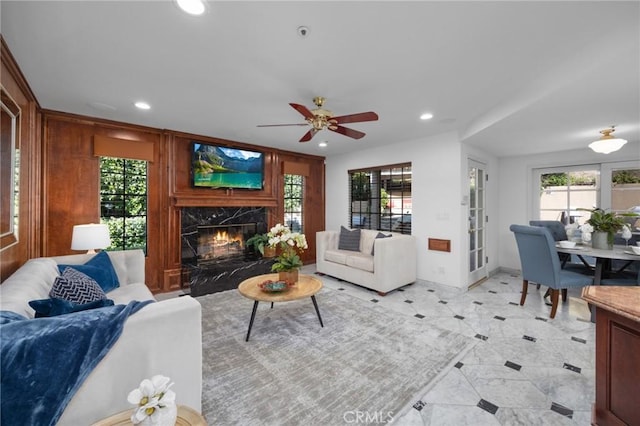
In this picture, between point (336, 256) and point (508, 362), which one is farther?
point (336, 256)

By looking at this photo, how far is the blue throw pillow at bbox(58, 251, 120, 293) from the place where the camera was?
7.96 feet

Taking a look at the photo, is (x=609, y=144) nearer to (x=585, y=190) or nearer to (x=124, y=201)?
(x=585, y=190)

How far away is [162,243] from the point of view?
4016 mm

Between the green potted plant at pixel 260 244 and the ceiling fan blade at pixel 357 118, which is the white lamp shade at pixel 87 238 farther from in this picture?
the ceiling fan blade at pixel 357 118

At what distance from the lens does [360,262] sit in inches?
162

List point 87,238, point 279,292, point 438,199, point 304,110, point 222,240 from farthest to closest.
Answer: point 222,240 < point 438,199 < point 87,238 < point 279,292 < point 304,110

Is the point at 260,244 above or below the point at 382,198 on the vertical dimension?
below

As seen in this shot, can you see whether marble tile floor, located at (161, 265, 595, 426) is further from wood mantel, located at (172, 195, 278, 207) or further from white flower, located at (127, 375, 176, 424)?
wood mantel, located at (172, 195, 278, 207)

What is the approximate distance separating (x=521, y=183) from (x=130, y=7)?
5.97 metres

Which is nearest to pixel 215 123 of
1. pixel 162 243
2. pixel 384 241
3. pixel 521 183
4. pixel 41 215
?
pixel 162 243

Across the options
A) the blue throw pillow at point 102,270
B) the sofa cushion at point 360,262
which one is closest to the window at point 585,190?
the sofa cushion at point 360,262

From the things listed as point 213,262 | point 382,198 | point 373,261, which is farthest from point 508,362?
point 213,262

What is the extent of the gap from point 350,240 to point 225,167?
2559 millimetres

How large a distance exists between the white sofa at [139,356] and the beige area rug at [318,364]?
1.57 ft
